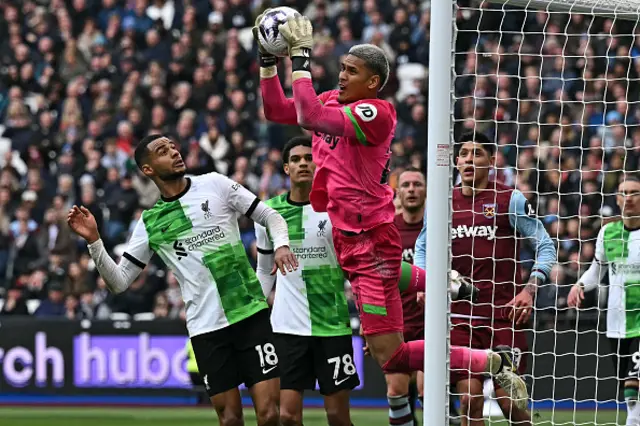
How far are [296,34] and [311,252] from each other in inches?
98.6

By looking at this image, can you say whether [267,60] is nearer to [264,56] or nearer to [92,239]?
[264,56]

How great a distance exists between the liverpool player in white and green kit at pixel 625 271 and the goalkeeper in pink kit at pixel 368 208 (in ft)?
8.92

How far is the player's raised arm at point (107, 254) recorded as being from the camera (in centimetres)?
835

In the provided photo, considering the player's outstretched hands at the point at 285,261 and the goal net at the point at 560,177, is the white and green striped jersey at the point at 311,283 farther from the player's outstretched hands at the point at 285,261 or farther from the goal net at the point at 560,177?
the player's outstretched hands at the point at 285,261

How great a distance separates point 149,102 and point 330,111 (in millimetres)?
12191

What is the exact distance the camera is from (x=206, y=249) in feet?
28.8

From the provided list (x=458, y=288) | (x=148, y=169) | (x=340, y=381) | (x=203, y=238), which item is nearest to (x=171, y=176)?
(x=148, y=169)

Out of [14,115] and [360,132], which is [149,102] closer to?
[14,115]

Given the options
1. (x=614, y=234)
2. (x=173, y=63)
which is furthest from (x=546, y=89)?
(x=614, y=234)

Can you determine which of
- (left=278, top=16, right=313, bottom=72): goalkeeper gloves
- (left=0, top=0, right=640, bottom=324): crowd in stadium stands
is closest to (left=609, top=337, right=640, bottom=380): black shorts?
(left=0, top=0, right=640, bottom=324): crowd in stadium stands

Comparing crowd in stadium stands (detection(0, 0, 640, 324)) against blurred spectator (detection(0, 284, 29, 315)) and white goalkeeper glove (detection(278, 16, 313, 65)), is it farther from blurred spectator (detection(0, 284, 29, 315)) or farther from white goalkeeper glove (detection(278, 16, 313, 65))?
white goalkeeper glove (detection(278, 16, 313, 65))

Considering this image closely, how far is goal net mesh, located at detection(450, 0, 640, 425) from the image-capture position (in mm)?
11898

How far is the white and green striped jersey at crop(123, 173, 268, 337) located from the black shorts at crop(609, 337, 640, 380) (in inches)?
129

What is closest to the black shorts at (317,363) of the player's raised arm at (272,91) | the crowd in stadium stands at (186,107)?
the player's raised arm at (272,91)
